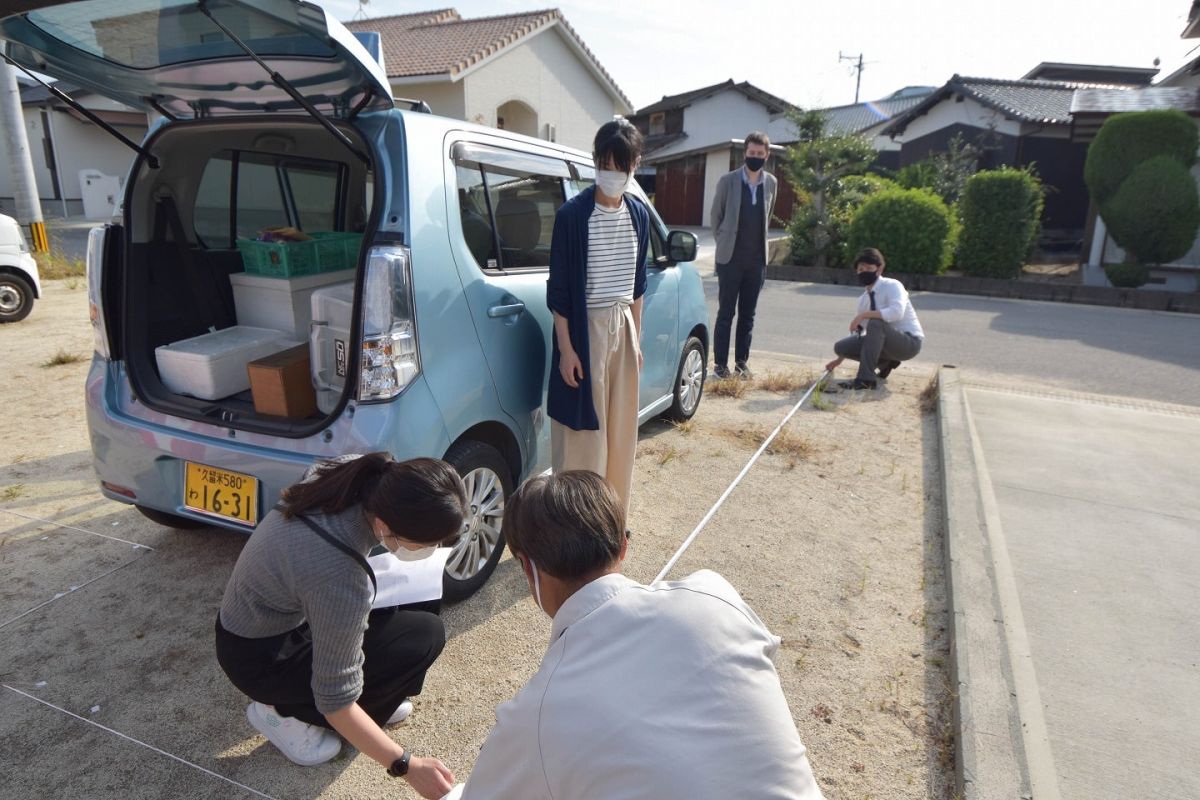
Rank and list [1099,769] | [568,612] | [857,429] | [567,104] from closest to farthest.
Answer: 1. [568,612]
2. [1099,769]
3. [857,429]
4. [567,104]

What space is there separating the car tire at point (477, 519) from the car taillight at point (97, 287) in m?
1.50

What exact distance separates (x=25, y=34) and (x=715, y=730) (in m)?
3.09

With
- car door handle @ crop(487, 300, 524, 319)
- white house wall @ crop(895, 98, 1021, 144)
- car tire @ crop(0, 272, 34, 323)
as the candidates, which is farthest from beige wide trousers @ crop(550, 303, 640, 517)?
white house wall @ crop(895, 98, 1021, 144)

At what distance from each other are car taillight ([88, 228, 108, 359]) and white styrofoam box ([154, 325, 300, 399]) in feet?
0.61

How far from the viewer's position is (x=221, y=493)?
8.65 ft

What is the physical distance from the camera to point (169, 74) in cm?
273

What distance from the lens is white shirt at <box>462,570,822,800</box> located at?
106 cm

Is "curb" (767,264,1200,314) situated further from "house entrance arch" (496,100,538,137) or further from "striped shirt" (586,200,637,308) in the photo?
"striped shirt" (586,200,637,308)

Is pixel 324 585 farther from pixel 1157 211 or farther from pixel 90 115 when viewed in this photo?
pixel 1157 211

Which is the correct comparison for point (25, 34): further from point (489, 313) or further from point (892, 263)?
point (892, 263)

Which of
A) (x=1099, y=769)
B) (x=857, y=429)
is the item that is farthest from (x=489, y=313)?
(x=857, y=429)

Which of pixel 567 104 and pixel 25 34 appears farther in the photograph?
pixel 567 104

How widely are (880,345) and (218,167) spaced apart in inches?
198

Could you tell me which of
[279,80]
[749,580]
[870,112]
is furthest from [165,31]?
[870,112]
